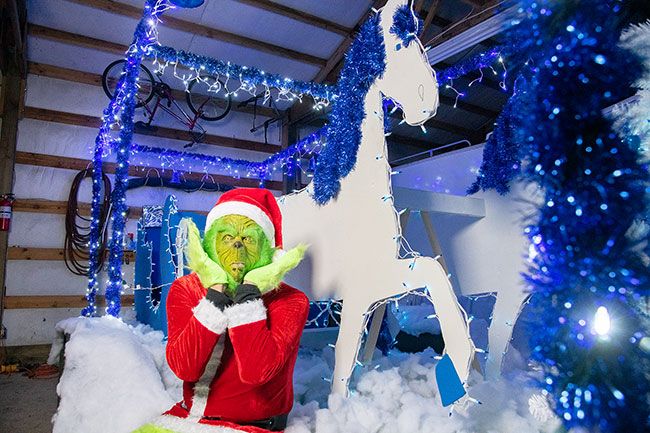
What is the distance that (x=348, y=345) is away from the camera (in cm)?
174

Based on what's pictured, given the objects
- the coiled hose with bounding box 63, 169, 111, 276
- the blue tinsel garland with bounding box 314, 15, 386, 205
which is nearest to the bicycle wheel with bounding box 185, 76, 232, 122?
the coiled hose with bounding box 63, 169, 111, 276

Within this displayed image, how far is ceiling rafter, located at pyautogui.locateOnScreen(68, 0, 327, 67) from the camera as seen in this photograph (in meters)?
5.06

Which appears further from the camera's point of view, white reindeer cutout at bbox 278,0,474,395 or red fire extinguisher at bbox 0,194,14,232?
red fire extinguisher at bbox 0,194,14,232

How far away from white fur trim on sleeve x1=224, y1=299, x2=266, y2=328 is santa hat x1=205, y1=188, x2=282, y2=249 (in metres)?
0.32

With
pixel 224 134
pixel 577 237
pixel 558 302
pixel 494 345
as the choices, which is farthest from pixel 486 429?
pixel 224 134

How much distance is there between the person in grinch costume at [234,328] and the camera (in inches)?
51.7

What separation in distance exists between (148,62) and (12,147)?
6.59ft

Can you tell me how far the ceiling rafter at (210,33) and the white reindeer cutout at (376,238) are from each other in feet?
14.3

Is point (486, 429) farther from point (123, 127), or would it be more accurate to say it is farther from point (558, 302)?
point (123, 127)

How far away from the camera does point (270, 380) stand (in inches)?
56.6

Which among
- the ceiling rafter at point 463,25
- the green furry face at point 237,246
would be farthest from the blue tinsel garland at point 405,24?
the ceiling rafter at point 463,25

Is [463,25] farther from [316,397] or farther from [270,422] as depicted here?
[270,422]

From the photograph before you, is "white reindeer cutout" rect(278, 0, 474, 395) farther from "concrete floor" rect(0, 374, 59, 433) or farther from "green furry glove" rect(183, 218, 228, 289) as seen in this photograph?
"concrete floor" rect(0, 374, 59, 433)

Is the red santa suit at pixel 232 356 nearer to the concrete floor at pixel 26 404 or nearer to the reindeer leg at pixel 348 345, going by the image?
the reindeer leg at pixel 348 345
